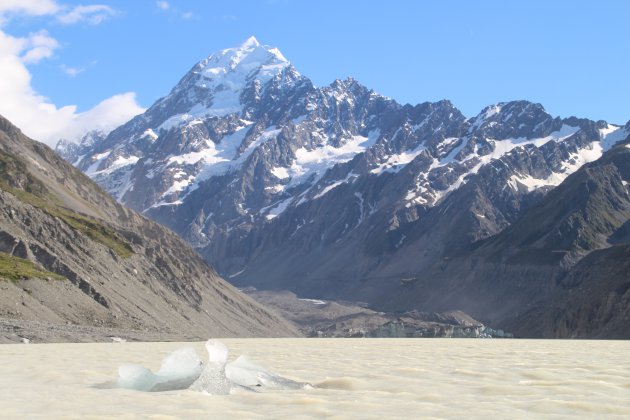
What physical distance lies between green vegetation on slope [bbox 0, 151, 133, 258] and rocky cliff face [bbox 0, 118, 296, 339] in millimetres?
284

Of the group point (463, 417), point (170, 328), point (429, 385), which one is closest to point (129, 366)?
point (429, 385)

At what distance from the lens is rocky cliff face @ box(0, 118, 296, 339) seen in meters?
91.8

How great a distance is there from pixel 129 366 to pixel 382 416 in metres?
7.11

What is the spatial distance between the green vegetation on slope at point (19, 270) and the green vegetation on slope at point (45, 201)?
29.7m

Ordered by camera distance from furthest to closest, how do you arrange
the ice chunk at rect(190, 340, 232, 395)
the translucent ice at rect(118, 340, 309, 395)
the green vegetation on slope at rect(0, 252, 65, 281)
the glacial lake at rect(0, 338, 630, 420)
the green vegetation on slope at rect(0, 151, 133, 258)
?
the green vegetation on slope at rect(0, 151, 133, 258), the green vegetation on slope at rect(0, 252, 65, 281), the translucent ice at rect(118, 340, 309, 395), the ice chunk at rect(190, 340, 232, 395), the glacial lake at rect(0, 338, 630, 420)

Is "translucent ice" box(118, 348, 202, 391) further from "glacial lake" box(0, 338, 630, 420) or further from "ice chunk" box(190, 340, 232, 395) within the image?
"ice chunk" box(190, 340, 232, 395)

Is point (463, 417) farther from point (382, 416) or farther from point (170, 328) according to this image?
point (170, 328)

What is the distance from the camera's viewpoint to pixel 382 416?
12.7m

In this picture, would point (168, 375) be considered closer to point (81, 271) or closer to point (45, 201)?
point (81, 271)

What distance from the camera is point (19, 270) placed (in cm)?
9231

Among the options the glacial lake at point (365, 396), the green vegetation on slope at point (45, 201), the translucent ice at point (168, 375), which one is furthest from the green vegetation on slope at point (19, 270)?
the translucent ice at point (168, 375)

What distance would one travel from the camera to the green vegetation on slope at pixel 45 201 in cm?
13750

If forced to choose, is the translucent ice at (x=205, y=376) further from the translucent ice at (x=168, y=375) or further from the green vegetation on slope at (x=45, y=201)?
the green vegetation on slope at (x=45, y=201)

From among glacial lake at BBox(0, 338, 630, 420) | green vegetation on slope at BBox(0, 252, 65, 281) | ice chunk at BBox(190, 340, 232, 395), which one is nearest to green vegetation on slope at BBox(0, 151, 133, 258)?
green vegetation on slope at BBox(0, 252, 65, 281)
